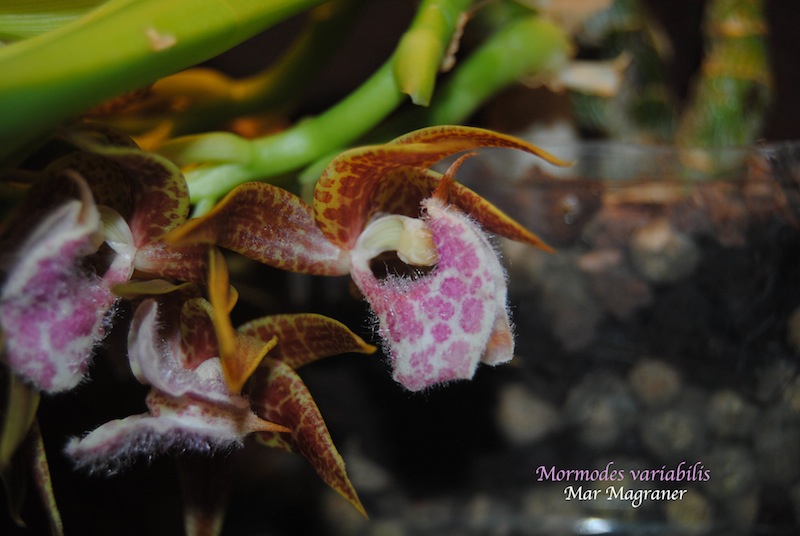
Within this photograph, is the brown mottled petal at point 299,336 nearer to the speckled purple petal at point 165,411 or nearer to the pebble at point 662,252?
the speckled purple petal at point 165,411

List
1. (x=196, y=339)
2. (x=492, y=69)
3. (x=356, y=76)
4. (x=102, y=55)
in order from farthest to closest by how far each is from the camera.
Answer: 1. (x=356, y=76)
2. (x=492, y=69)
3. (x=196, y=339)
4. (x=102, y=55)

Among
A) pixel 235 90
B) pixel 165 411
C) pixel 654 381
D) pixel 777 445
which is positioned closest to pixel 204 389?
pixel 165 411

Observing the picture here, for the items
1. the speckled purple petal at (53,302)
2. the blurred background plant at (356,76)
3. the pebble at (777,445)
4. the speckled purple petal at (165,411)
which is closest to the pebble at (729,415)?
the pebble at (777,445)

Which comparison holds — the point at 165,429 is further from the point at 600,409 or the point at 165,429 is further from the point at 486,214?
the point at 600,409

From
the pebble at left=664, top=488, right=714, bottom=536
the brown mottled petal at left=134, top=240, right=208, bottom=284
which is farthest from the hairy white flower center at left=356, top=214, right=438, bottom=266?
the pebble at left=664, top=488, right=714, bottom=536

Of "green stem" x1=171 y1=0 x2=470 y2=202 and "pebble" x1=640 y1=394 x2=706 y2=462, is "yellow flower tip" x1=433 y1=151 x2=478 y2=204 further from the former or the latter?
"pebble" x1=640 y1=394 x2=706 y2=462
